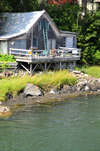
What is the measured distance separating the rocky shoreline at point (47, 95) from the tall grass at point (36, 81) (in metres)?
0.45

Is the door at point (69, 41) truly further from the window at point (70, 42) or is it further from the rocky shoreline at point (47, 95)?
the rocky shoreline at point (47, 95)

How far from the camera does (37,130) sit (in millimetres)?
14898

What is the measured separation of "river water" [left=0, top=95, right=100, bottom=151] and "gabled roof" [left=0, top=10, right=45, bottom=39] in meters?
12.4

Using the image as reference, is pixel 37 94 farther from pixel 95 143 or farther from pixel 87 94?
pixel 95 143

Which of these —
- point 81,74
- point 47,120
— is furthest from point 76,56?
point 47,120

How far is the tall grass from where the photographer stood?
21.0 meters

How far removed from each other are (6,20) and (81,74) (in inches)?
438

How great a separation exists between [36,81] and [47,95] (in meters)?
1.65

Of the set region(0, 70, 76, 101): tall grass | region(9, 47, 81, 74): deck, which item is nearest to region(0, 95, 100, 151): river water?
region(0, 70, 76, 101): tall grass

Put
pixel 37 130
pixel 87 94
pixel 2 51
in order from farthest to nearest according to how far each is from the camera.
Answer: pixel 2 51
pixel 87 94
pixel 37 130

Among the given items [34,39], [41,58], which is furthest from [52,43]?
[41,58]

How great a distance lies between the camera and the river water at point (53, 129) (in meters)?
13.2

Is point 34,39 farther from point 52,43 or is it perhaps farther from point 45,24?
point 52,43

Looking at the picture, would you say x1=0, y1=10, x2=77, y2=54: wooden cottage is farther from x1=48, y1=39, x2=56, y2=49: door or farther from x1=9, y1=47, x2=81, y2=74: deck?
x1=9, y1=47, x2=81, y2=74: deck
